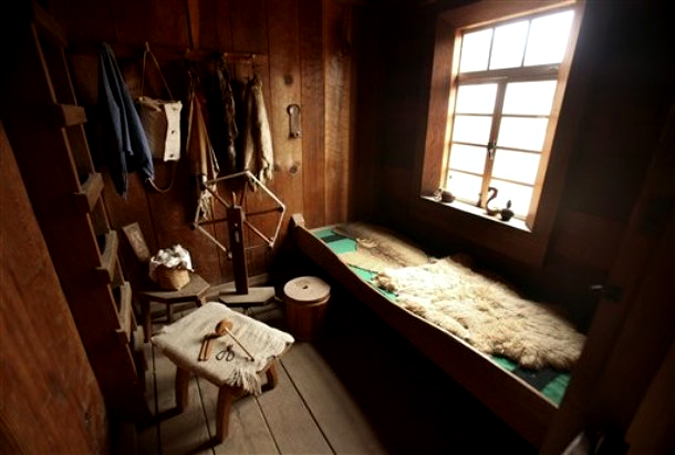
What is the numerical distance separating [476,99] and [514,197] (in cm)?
71

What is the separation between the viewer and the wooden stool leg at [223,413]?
4.79 feet

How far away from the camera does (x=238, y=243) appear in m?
2.06

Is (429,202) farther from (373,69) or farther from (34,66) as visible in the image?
(34,66)

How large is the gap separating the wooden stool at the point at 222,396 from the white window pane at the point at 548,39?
2.11 metres

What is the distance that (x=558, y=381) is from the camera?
127 centimetres

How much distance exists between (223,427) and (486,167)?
2.13m

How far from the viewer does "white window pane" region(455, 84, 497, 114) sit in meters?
2.07

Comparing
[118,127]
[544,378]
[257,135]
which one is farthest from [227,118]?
[544,378]

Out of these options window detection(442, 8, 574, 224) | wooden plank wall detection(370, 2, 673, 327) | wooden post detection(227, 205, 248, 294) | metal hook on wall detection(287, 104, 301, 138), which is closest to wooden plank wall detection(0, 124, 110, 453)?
wooden post detection(227, 205, 248, 294)

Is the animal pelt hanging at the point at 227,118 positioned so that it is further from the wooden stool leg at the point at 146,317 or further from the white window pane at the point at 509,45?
the white window pane at the point at 509,45

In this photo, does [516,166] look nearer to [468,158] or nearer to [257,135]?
[468,158]

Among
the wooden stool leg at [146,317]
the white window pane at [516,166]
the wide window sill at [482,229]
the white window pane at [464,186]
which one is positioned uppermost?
the white window pane at [516,166]

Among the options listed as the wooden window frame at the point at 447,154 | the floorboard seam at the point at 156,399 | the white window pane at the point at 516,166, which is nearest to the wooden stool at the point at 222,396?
the floorboard seam at the point at 156,399

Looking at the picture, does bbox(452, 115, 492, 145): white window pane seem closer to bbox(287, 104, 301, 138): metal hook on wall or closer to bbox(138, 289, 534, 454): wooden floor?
bbox(287, 104, 301, 138): metal hook on wall
